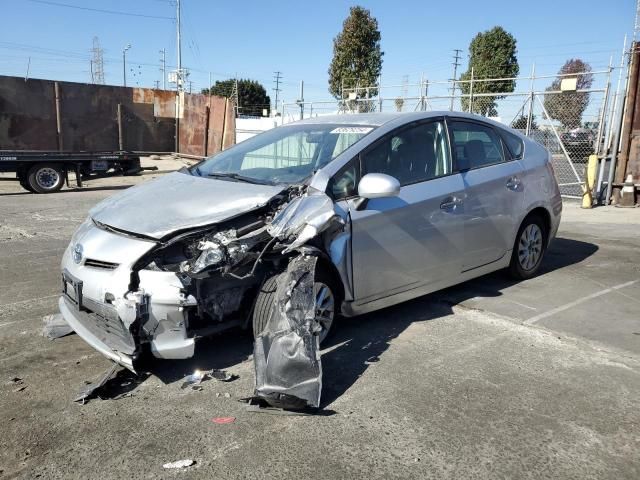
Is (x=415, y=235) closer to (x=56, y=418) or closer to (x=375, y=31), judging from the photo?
(x=56, y=418)

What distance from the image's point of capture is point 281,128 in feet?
16.9

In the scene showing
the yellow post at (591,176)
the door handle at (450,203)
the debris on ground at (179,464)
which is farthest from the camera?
the yellow post at (591,176)

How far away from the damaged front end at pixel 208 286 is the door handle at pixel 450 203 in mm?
1180

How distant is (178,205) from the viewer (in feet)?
12.1

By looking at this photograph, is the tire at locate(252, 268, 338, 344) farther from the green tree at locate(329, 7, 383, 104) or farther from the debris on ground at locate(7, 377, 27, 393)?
the green tree at locate(329, 7, 383, 104)

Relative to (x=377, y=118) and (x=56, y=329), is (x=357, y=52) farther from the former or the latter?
(x=56, y=329)

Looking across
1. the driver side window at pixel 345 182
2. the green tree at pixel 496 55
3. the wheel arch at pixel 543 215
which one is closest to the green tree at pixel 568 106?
the wheel arch at pixel 543 215

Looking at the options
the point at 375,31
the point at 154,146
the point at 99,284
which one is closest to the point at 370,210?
the point at 99,284

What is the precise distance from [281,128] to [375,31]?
3390 centimetres

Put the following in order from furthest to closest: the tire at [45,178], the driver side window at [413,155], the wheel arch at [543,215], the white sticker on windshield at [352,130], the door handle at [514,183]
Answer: the tire at [45,178]
the wheel arch at [543,215]
the door handle at [514,183]
the white sticker on windshield at [352,130]
the driver side window at [413,155]

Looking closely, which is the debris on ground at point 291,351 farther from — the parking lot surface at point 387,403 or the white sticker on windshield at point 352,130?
the white sticker on windshield at point 352,130

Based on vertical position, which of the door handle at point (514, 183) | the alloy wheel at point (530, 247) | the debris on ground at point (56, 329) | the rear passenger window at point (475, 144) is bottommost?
the debris on ground at point (56, 329)

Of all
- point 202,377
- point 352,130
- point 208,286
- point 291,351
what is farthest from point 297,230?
point 352,130

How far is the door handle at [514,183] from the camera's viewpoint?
205 inches
